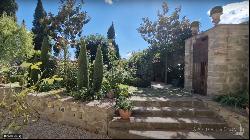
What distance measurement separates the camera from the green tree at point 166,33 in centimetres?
1933

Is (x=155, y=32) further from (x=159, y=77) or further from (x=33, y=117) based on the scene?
(x=33, y=117)

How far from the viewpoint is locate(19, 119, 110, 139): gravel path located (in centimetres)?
811

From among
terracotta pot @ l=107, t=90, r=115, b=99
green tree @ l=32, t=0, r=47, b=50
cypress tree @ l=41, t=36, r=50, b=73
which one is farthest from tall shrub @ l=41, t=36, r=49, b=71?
green tree @ l=32, t=0, r=47, b=50

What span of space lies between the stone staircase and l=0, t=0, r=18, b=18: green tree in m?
19.3

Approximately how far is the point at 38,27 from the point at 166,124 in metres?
26.7

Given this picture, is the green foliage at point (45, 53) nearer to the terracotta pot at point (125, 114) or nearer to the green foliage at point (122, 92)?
the green foliage at point (122, 92)

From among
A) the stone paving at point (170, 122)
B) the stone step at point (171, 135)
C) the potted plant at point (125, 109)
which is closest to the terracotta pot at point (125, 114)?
the potted plant at point (125, 109)

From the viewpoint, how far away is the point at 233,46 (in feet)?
34.1

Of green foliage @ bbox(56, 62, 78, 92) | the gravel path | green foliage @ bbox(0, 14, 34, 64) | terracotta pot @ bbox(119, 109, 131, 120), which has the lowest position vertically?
the gravel path

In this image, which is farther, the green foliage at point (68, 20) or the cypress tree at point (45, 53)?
the green foliage at point (68, 20)

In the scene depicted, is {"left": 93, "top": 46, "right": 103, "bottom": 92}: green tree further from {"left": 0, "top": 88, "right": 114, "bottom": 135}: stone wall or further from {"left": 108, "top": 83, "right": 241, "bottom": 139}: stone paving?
{"left": 108, "top": 83, "right": 241, "bottom": 139}: stone paving

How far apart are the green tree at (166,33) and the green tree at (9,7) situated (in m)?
11.6

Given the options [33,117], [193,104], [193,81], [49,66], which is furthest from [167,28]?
[33,117]

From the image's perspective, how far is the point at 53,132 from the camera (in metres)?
8.63
